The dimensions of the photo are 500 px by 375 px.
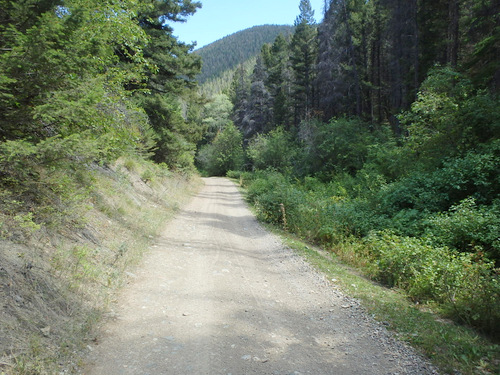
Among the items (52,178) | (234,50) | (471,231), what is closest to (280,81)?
(471,231)

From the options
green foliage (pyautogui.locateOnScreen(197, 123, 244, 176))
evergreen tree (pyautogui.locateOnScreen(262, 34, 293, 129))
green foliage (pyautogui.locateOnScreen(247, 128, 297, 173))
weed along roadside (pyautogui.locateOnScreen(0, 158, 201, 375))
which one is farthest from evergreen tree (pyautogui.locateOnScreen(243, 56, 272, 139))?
weed along roadside (pyautogui.locateOnScreen(0, 158, 201, 375))

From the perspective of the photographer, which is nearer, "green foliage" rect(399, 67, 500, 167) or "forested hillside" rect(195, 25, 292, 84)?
"green foliage" rect(399, 67, 500, 167)

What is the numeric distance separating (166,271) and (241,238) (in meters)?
3.95

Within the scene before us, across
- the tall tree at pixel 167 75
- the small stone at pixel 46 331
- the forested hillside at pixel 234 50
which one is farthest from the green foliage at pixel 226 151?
the forested hillside at pixel 234 50

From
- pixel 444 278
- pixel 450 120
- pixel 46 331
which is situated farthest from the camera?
pixel 450 120

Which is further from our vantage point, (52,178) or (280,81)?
(280,81)

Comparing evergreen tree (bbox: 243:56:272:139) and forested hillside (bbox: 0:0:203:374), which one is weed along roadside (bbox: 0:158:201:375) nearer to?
forested hillside (bbox: 0:0:203:374)

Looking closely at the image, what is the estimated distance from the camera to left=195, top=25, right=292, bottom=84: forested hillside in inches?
6324

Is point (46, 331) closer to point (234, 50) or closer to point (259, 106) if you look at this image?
point (259, 106)

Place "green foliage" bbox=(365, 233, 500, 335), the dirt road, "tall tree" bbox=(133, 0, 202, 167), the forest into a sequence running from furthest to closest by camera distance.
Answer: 1. "tall tree" bbox=(133, 0, 202, 167)
2. "green foliage" bbox=(365, 233, 500, 335)
3. the forest
4. the dirt road

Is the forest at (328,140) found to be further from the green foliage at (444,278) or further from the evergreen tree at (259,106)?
the evergreen tree at (259,106)

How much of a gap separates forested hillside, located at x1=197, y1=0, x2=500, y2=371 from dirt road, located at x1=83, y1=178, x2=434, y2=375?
4.62 ft

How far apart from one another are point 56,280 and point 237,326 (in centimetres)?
256

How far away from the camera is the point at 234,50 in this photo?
17925 cm
